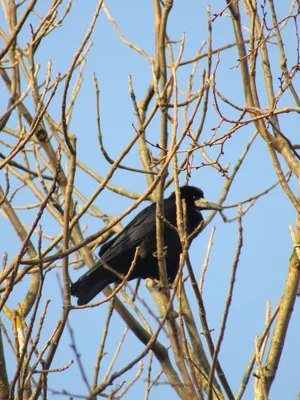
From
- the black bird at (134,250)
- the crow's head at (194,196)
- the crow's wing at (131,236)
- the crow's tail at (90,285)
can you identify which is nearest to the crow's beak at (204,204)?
the crow's head at (194,196)

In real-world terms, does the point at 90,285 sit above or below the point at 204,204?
below

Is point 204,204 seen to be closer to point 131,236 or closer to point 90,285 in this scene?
point 131,236

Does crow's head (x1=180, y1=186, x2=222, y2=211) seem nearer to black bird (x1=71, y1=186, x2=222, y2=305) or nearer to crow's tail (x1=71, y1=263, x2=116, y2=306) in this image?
black bird (x1=71, y1=186, x2=222, y2=305)

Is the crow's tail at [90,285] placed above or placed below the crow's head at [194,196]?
below

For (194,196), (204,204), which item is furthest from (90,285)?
(194,196)

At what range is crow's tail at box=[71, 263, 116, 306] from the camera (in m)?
6.43

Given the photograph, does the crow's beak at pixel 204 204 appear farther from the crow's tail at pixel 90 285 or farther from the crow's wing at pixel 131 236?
the crow's tail at pixel 90 285

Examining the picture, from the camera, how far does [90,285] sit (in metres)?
6.56

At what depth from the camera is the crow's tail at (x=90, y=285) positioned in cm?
643

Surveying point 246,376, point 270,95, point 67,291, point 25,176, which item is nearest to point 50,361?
point 67,291

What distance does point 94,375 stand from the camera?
4152mm

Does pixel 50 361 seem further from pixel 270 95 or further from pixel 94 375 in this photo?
pixel 270 95

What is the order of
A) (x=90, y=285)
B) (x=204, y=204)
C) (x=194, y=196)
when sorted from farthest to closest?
(x=194, y=196) < (x=204, y=204) < (x=90, y=285)

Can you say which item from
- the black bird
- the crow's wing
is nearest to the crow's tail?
the black bird
